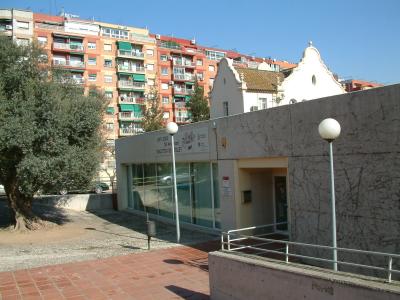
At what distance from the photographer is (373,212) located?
→ 8875 millimetres

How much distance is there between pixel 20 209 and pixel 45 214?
16.6 ft

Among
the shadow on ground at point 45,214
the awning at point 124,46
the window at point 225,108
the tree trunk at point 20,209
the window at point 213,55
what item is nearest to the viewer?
the tree trunk at point 20,209

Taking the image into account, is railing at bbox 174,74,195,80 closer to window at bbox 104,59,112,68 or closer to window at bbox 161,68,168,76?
window at bbox 161,68,168,76

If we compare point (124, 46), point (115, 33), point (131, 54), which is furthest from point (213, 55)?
point (124, 46)

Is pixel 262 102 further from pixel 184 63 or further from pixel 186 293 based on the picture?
pixel 184 63

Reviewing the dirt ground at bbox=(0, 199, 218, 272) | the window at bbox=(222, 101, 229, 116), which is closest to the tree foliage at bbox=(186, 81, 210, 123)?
the window at bbox=(222, 101, 229, 116)

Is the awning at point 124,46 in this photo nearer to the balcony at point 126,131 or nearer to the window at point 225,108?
the balcony at point 126,131

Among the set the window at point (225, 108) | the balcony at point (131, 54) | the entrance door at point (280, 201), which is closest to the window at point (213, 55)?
the balcony at point (131, 54)

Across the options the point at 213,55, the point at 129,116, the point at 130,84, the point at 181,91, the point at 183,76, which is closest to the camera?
the point at 129,116

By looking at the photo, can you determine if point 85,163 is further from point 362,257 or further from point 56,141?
point 362,257

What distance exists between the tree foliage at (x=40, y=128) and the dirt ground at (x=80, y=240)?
178 centimetres

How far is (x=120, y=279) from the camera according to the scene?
10.6m

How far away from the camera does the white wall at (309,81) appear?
3522 cm

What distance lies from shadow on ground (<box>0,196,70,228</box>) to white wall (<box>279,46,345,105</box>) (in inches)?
760
